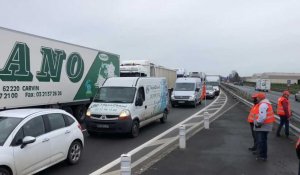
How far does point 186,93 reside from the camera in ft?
91.0

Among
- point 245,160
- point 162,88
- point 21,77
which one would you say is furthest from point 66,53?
point 245,160

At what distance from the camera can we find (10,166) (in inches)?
252

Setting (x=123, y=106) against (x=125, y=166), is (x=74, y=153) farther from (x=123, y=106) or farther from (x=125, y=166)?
(x=123, y=106)

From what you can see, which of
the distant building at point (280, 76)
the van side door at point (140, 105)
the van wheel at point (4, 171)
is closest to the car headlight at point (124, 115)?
the van side door at point (140, 105)

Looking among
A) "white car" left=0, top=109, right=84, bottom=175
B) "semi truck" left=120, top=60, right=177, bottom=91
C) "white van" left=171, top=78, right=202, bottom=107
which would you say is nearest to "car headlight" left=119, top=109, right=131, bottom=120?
"white car" left=0, top=109, right=84, bottom=175

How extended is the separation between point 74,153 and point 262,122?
4708 mm

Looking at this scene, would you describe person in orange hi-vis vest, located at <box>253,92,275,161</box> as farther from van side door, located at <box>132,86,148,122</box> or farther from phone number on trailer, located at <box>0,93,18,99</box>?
phone number on trailer, located at <box>0,93,18,99</box>

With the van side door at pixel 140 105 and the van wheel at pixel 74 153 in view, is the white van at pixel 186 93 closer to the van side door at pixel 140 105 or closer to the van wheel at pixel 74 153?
the van side door at pixel 140 105

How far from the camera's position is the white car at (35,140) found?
259 inches

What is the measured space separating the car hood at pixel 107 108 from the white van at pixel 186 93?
15.0 m

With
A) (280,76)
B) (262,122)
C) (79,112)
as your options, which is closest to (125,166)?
(262,122)

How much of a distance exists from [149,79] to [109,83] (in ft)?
6.65

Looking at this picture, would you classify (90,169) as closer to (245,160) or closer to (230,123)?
(245,160)

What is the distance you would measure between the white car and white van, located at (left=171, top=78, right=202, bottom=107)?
18.9 meters
